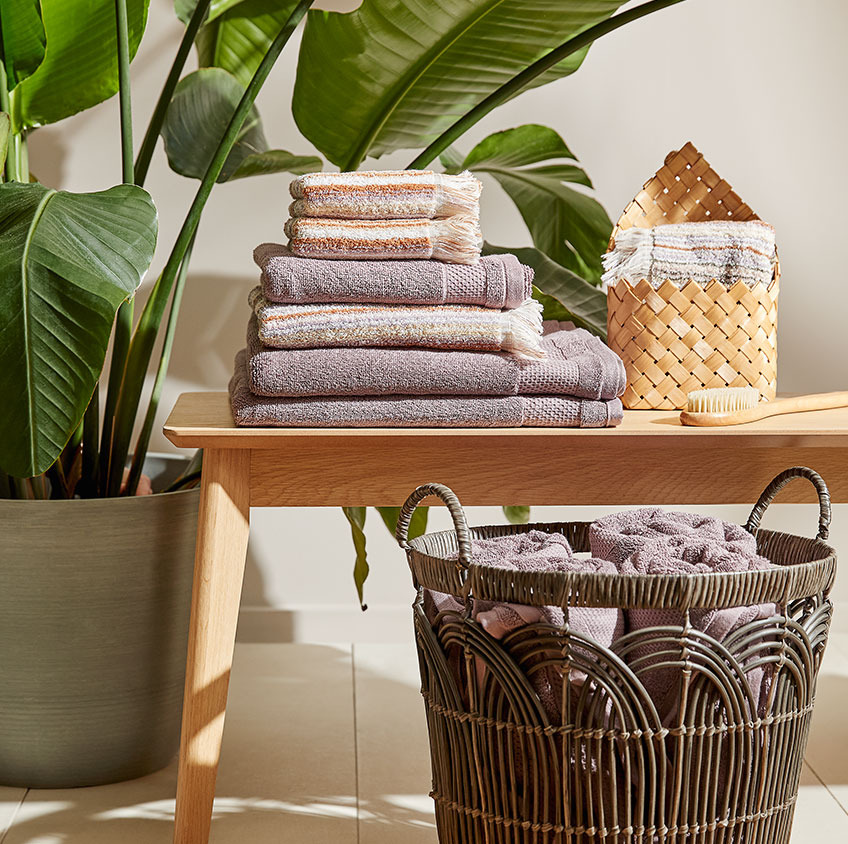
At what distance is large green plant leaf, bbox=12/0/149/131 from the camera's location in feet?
4.33

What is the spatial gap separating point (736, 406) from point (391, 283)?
38cm

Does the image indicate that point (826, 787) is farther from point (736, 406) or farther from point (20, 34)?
point (20, 34)

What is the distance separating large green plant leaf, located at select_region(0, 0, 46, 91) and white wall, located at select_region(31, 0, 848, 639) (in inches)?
19.0

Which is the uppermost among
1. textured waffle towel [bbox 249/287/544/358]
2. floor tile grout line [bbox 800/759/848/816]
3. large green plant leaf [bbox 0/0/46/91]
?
large green plant leaf [bbox 0/0/46/91]

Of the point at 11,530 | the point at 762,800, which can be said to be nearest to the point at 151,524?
the point at 11,530

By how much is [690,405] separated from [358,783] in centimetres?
62

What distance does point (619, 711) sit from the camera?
34.0 inches

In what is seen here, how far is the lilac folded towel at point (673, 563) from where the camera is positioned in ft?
2.91

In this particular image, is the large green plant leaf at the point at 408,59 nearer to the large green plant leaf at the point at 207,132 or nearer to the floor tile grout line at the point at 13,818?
the large green plant leaf at the point at 207,132

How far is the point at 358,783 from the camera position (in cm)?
133

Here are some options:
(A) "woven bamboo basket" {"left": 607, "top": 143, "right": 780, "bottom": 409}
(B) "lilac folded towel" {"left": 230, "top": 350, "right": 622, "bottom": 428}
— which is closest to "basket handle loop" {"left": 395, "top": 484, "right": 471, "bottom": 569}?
(B) "lilac folded towel" {"left": 230, "top": 350, "right": 622, "bottom": 428}

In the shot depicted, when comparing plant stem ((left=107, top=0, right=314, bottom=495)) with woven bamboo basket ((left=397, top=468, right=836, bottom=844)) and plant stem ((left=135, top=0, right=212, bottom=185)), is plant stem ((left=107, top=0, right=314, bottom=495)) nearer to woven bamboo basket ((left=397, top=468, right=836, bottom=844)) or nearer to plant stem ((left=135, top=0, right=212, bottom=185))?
plant stem ((left=135, top=0, right=212, bottom=185))

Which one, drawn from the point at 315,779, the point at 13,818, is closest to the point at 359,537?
the point at 315,779

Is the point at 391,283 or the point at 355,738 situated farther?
the point at 355,738
